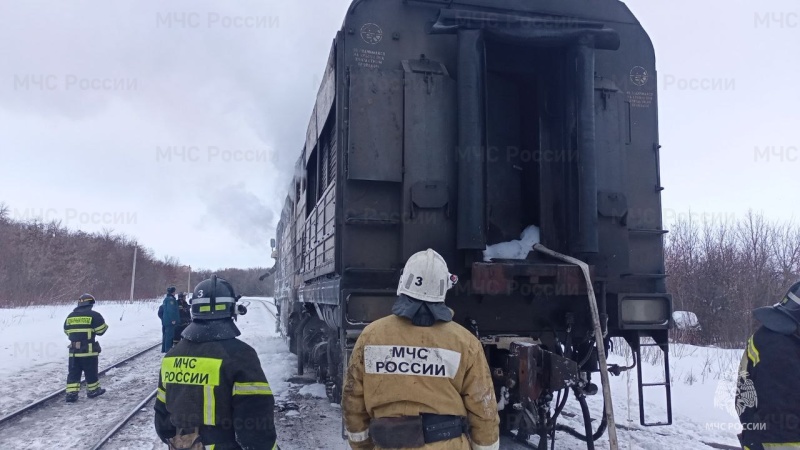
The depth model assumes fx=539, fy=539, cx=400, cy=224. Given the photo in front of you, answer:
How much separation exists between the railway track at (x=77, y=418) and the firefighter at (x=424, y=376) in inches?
185

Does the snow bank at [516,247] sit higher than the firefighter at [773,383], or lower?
higher

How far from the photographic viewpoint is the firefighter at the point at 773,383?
8.20 ft

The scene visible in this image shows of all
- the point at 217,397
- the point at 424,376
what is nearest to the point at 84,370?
the point at 217,397

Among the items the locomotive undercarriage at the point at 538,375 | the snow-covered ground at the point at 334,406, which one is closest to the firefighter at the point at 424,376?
the locomotive undercarriage at the point at 538,375

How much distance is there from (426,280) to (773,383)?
1732mm

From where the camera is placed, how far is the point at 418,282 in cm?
252

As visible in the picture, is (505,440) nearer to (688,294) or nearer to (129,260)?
(688,294)

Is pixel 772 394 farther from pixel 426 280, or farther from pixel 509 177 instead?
pixel 509 177

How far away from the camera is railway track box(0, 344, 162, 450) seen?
602cm

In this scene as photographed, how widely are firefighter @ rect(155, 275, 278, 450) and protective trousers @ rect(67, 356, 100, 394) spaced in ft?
21.8

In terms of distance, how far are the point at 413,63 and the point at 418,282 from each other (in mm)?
2236

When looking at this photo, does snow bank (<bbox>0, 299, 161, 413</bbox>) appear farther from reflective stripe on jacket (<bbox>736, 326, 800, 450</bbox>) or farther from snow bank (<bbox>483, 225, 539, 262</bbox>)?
reflective stripe on jacket (<bbox>736, 326, 800, 450</bbox>)

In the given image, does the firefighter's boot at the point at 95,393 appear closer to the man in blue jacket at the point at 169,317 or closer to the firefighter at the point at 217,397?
the man in blue jacket at the point at 169,317

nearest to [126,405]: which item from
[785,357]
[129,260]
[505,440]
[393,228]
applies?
[505,440]
